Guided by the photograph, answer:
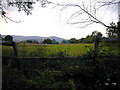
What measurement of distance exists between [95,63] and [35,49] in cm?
286

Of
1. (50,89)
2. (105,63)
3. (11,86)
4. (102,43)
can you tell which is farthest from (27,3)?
(105,63)

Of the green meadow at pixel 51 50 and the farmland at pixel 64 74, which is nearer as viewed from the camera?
the farmland at pixel 64 74

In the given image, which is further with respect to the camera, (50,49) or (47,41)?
(47,41)

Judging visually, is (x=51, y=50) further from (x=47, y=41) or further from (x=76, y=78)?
(x=76, y=78)

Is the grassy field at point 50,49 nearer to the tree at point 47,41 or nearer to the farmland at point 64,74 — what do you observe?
the farmland at point 64,74

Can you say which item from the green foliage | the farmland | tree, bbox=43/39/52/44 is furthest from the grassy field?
the green foliage

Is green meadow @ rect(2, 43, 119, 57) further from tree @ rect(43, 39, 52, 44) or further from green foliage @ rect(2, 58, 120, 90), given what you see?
green foliage @ rect(2, 58, 120, 90)

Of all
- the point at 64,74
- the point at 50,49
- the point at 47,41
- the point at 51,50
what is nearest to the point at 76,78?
the point at 64,74

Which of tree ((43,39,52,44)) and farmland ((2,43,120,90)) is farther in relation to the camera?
tree ((43,39,52,44))

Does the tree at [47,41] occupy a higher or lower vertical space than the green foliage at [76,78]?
higher

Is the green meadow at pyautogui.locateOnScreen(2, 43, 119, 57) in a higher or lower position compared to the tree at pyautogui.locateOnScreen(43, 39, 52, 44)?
lower

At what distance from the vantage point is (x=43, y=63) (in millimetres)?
3316

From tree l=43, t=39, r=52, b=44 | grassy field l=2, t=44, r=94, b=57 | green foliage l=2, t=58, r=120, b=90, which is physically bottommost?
green foliage l=2, t=58, r=120, b=90

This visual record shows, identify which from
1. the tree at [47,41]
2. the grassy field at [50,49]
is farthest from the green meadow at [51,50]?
the tree at [47,41]
